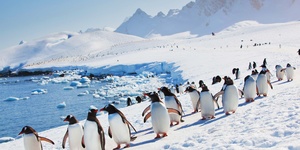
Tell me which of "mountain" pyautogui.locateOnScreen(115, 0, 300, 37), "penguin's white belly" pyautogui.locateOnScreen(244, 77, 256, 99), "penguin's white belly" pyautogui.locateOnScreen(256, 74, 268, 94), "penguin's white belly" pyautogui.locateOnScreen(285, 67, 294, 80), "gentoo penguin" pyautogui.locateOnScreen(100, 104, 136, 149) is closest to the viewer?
"gentoo penguin" pyautogui.locateOnScreen(100, 104, 136, 149)

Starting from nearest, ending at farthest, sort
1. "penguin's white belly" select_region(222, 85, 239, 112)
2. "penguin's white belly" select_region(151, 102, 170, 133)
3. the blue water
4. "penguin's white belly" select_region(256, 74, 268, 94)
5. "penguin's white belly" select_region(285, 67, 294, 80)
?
"penguin's white belly" select_region(151, 102, 170, 133) → "penguin's white belly" select_region(222, 85, 239, 112) → "penguin's white belly" select_region(256, 74, 268, 94) → "penguin's white belly" select_region(285, 67, 294, 80) → the blue water

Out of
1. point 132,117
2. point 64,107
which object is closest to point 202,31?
point 64,107

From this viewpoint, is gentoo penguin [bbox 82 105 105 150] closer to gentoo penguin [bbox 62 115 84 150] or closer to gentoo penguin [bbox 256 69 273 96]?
gentoo penguin [bbox 62 115 84 150]

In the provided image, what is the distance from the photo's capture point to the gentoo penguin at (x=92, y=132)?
6355 millimetres

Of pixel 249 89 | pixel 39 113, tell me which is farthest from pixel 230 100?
pixel 39 113

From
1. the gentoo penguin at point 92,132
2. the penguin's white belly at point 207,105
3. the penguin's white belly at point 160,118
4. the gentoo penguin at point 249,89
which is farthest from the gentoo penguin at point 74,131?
the gentoo penguin at point 249,89

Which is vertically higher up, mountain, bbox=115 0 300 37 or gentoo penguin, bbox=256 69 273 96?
mountain, bbox=115 0 300 37

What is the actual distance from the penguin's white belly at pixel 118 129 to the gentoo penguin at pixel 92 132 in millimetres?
494

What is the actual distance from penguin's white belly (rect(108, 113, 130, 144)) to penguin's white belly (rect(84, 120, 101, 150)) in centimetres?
55

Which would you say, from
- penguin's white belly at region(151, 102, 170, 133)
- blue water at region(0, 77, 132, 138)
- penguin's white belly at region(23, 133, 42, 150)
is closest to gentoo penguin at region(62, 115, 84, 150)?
penguin's white belly at region(23, 133, 42, 150)

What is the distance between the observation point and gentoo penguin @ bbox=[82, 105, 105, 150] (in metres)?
6.36

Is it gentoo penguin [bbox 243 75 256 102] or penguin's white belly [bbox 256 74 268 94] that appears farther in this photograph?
penguin's white belly [bbox 256 74 268 94]

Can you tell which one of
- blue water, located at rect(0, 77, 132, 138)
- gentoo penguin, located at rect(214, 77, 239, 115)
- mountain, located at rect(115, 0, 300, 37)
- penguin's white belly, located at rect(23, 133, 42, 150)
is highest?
mountain, located at rect(115, 0, 300, 37)

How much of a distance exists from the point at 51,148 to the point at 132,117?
332cm
